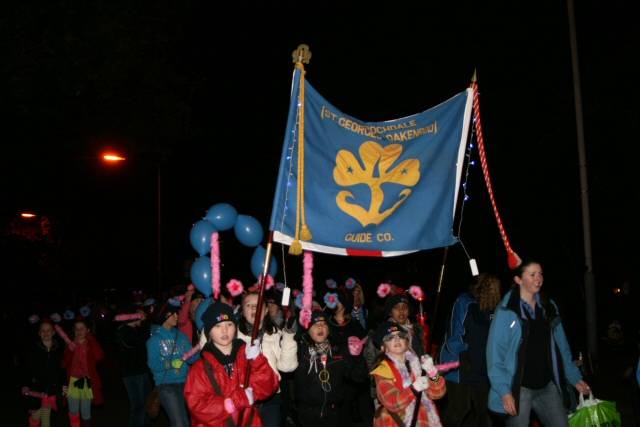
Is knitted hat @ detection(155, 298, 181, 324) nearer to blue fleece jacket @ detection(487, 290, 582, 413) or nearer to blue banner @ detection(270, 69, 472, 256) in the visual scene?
blue banner @ detection(270, 69, 472, 256)

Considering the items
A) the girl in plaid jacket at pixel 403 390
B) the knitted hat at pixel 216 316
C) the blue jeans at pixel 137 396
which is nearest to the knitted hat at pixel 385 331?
the girl in plaid jacket at pixel 403 390

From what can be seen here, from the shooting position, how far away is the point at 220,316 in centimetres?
601

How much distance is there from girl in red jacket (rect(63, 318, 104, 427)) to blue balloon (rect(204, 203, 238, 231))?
268 centimetres

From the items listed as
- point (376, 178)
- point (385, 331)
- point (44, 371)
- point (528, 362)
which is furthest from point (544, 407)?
point (44, 371)

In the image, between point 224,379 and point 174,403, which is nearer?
point 224,379

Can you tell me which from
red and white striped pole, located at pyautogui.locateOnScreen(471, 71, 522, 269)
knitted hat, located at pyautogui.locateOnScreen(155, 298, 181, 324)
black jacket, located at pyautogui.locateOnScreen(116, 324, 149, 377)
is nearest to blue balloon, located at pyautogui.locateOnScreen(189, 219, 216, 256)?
knitted hat, located at pyautogui.locateOnScreen(155, 298, 181, 324)

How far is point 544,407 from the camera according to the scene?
20.5 ft

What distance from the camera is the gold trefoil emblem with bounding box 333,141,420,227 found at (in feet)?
21.3

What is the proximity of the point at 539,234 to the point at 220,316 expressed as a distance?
60.3 feet

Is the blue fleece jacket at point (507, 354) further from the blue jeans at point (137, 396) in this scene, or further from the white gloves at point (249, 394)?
the blue jeans at point (137, 396)

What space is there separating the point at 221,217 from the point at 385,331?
415 centimetres

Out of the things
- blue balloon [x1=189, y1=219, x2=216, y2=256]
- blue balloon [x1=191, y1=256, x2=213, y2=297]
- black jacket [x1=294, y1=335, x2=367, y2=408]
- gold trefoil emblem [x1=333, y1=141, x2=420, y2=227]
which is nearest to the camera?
gold trefoil emblem [x1=333, y1=141, x2=420, y2=227]

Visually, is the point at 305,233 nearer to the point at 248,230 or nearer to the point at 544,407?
the point at 544,407

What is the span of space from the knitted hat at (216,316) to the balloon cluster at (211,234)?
359 cm
